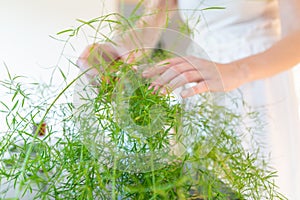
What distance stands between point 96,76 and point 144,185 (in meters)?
0.11

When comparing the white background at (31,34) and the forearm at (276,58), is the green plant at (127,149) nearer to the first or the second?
the forearm at (276,58)

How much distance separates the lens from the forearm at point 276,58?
22.6 inches

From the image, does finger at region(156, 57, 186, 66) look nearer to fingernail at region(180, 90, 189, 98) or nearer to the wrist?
fingernail at region(180, 90, 189, 98)

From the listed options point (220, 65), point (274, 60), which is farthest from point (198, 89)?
point (274, 60)

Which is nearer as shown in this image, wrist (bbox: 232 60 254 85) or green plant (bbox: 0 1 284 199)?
green plant (bbox: 0 1 284 199)

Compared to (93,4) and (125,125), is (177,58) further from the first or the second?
(93,4)

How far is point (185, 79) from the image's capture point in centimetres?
32

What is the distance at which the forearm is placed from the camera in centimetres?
57

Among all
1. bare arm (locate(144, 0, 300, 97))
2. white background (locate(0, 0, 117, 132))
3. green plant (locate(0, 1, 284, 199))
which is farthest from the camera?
white background (locate(0, 0, 117, 132))

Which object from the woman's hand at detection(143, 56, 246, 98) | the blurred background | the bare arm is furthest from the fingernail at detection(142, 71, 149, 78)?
the blurred background

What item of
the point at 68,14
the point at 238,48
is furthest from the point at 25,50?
the point at 238,48

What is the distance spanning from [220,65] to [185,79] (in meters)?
0.22

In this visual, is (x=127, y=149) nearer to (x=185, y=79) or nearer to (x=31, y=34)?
(x=185, y=79)

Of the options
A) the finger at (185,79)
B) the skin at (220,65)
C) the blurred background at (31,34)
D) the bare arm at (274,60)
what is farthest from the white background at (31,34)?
the finger at (185,79)
